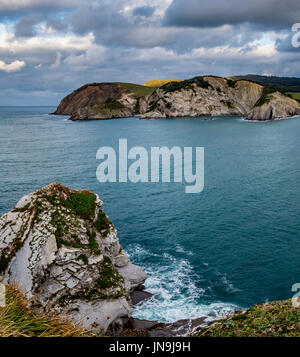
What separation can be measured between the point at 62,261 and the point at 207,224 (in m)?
22.1

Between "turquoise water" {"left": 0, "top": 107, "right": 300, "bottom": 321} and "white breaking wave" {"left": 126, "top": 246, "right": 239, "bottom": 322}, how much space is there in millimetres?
84

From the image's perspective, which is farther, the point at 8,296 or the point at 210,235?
the point at 210,235

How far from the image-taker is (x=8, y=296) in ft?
27.0

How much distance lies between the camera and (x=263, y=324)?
16.1m

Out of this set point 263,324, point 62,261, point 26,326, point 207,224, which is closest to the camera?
point 26,326

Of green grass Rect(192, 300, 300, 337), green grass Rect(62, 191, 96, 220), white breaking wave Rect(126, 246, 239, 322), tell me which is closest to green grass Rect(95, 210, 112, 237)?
green grass Rect(62, 191, 96, 220)

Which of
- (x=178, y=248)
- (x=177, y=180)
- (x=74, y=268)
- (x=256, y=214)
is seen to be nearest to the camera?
(x=74, y=268)

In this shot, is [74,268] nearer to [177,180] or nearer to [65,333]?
[65,333]

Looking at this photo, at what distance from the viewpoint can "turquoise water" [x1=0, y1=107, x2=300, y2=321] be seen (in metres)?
27.5

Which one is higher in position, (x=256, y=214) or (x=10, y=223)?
(x=10, y=223)

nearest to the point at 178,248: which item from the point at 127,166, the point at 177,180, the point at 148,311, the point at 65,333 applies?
the point at 148,311

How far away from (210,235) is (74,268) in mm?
19241

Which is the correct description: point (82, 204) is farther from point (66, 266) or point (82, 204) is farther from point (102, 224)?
point (66, 266)

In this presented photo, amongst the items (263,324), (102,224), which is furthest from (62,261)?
(263,324)
